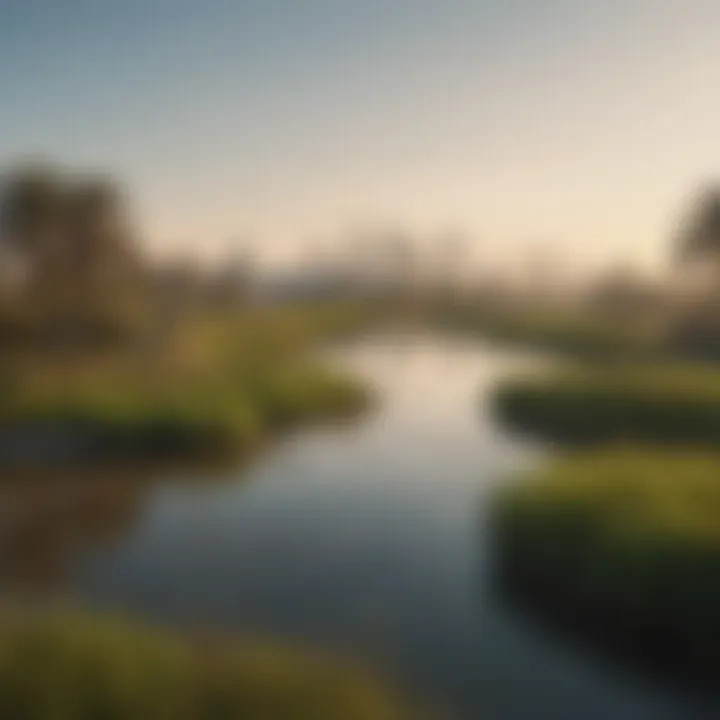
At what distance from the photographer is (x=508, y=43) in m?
2.16

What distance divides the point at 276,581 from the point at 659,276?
54.0 inches

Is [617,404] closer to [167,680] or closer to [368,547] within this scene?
[368,547]

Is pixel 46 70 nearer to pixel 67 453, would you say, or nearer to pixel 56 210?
pixel 56 210

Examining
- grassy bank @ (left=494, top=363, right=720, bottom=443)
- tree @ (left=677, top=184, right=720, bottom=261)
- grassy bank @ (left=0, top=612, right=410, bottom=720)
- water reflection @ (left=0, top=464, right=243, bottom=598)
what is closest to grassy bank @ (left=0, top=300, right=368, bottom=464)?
water reflection @ (left=0, top=464, right=243, bottom=598)

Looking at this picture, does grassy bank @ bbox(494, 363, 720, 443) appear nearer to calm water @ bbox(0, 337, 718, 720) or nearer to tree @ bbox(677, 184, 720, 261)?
calm water @ bbox(0, 337, 718, 720)

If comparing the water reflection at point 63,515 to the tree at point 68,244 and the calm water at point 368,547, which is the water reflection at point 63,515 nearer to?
the calm water at point 368,547

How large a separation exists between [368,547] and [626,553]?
689mm

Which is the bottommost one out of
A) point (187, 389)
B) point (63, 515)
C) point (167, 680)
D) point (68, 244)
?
point (167, 680)

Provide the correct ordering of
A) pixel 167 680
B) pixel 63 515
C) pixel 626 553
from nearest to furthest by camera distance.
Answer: pixel 167 680 < pixel 626 553 < pixel 63 515

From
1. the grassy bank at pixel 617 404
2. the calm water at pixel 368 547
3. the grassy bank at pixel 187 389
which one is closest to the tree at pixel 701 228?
the grassy bank at pixel 617 404

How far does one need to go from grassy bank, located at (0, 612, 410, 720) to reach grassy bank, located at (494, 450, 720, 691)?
0.57 metres

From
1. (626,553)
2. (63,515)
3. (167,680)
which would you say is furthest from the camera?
(63,515)

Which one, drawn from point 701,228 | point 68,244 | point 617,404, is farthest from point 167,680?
point 701,228

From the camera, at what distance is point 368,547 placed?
2.02 m
